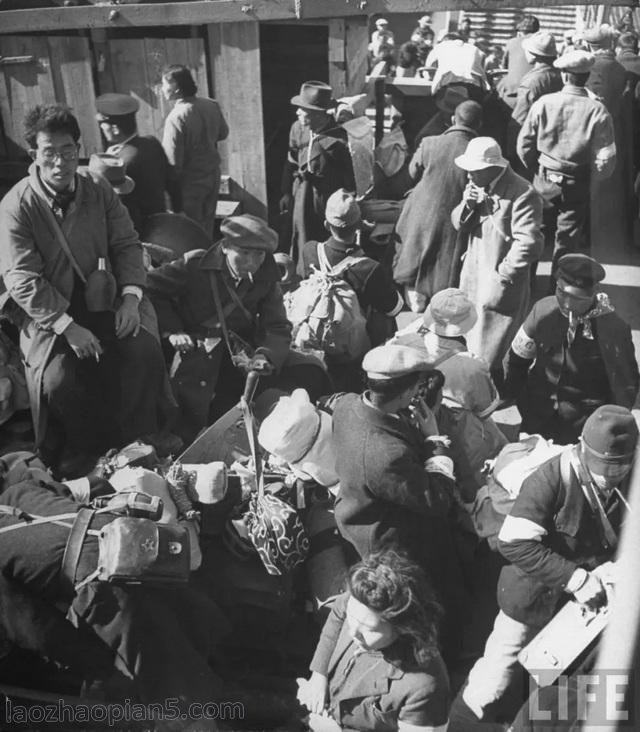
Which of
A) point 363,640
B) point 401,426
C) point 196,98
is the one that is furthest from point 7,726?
point 196,98

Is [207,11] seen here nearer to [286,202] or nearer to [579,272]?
[286,202]

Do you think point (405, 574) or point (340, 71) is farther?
point (340, 71)

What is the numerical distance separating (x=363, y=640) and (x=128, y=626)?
924 millimetres

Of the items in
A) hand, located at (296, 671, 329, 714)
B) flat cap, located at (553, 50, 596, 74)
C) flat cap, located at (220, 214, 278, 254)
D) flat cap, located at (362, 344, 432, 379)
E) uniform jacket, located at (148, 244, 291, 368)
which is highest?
flat cap, located at (553, 50, 596, 74)

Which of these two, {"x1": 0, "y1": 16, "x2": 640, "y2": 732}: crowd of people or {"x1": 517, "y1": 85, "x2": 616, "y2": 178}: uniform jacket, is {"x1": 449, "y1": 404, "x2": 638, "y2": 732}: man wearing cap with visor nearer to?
{"x1": 0, "y1": 16, "x2": 640, "y2": 732}: crowd of people

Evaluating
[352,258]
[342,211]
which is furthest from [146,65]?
[352,258]

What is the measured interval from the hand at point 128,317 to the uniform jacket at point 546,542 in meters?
2.24

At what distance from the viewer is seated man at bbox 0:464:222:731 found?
3076 mm

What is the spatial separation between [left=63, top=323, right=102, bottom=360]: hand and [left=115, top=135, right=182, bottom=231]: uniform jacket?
6.10 ft

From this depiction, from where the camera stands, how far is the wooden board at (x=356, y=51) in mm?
7078

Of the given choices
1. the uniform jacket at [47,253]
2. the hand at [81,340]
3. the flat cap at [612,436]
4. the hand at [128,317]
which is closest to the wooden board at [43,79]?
the uniform jacket at [47,253]

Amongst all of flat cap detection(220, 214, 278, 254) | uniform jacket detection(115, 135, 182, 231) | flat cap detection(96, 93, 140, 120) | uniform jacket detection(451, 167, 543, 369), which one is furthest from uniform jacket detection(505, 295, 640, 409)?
flat cap detection(96, 93, 140, 120)

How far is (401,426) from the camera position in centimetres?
341

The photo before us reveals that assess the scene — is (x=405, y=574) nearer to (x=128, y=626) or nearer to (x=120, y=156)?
(x=128, y=626)
